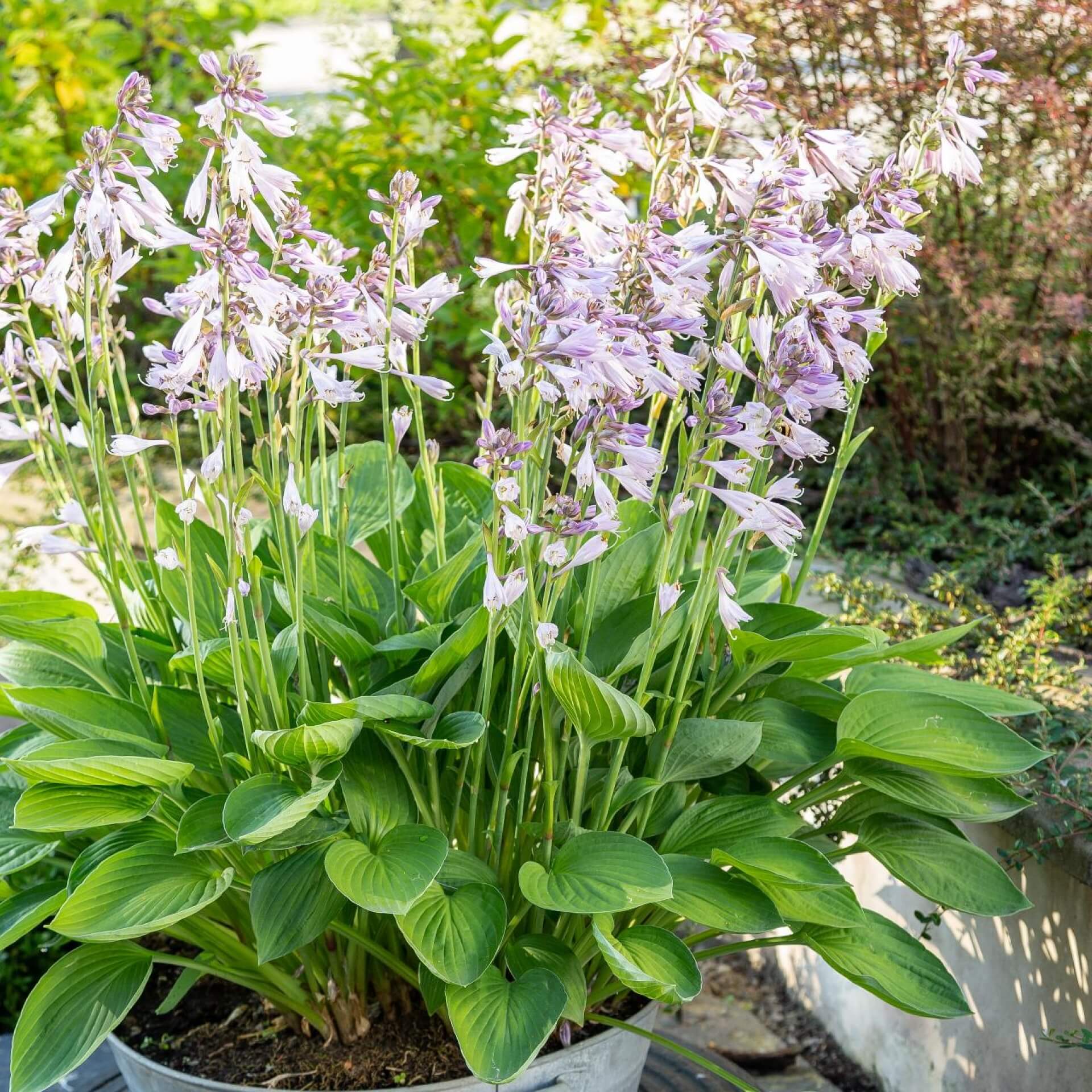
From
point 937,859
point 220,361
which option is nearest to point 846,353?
point 220,361

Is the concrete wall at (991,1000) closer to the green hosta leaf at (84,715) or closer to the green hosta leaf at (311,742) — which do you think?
the green hosta leaf at (311,742)

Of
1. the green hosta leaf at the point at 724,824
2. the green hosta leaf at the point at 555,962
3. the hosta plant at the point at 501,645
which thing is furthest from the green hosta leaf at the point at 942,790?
the green hosta leaf at the point at 555,962

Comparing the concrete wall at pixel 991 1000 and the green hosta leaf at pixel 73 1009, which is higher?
the green hosta leaf at pixel 73 1009

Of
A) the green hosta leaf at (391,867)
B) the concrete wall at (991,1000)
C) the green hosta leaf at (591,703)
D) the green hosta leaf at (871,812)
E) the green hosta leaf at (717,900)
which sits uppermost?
the green hosta leaf at (591,703)

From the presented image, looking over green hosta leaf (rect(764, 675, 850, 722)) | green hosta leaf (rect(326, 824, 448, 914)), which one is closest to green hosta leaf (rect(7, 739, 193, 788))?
green hosta leaf (rect(326, 824, 448, 914))

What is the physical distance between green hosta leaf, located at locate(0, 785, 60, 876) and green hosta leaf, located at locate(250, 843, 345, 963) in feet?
1.00

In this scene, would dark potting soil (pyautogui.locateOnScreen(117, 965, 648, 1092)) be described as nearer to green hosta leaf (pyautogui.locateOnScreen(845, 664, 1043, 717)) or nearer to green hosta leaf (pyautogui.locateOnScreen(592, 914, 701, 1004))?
green hosta leaf (pyautogui.locateOnScreen(592, 914, 701, 1004))

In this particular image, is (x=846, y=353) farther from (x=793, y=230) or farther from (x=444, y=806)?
(x=444, y=806)

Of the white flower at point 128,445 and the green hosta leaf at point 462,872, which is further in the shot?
the green hosta leaf at point 462,872

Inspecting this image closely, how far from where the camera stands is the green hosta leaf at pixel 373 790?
1608 millimetres

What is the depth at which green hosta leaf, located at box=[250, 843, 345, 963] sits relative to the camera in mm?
1519

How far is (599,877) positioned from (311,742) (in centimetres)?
37

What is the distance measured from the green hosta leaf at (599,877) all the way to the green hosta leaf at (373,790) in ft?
0.66

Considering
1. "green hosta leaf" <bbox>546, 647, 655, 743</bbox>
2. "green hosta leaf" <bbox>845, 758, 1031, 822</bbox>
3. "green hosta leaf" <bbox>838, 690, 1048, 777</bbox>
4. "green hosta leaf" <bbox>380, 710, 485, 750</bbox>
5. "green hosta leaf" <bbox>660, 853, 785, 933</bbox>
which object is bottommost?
"green hosta leaf" <bbox>660, 853, 785, 933</bbox>
